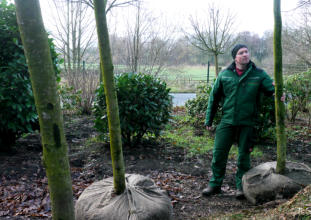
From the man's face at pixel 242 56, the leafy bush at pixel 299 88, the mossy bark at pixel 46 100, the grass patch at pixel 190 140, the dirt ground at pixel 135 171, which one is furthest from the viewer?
the leafy bush at pixel 299 88

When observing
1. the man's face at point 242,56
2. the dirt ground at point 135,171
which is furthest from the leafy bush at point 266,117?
the man's face at point 242,56

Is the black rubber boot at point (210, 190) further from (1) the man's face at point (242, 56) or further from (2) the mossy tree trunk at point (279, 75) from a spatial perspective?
(1) the man's face at point (242, 56)

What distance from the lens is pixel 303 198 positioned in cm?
250

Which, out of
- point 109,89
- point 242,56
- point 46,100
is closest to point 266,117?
point 242,56

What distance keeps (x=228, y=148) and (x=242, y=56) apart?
1246mm

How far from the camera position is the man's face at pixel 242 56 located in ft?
11.7

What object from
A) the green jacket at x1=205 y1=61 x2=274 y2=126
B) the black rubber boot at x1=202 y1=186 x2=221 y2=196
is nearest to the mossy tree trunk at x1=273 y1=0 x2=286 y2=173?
the green jacket at x1=205 y1=61 x2=274 y2=126

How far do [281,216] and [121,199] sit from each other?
1.37 metres

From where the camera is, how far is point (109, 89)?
7.64ft

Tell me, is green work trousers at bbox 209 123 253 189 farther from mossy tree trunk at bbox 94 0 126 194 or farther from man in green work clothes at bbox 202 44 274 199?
mossy tree trunk at bbox 94 0 126 194

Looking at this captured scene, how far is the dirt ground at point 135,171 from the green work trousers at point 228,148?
29 centimetres

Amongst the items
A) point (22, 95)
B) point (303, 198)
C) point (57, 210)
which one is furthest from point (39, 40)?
point (22, 95)

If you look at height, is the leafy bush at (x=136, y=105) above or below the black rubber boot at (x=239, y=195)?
above

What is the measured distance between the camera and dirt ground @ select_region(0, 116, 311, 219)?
3.29 metres
